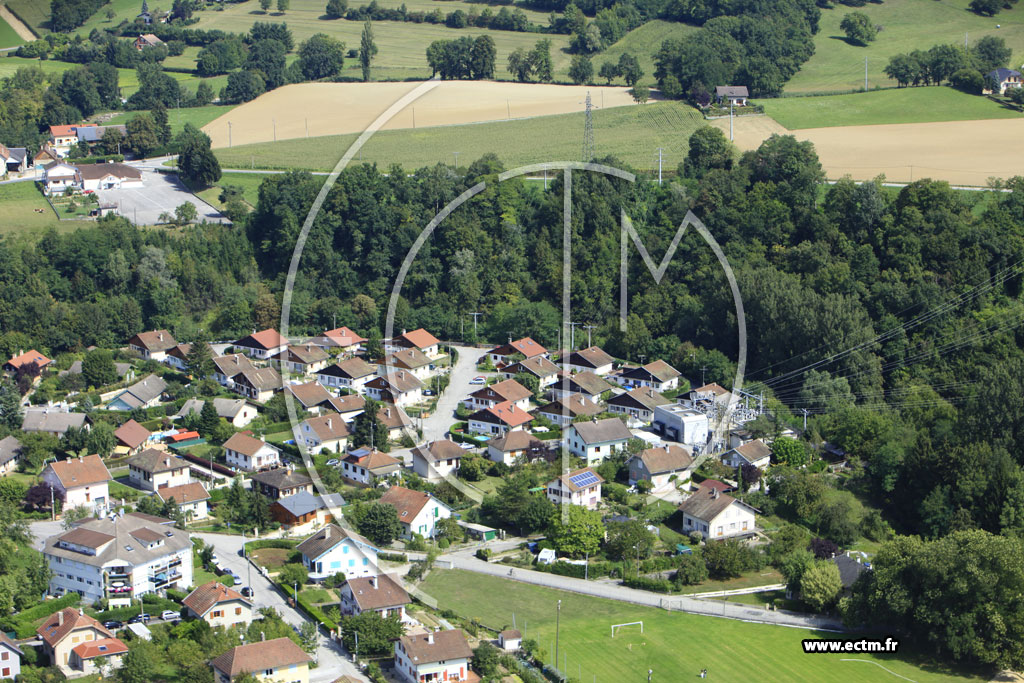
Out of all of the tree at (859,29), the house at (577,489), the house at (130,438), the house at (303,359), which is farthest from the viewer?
the tree at (859,29)

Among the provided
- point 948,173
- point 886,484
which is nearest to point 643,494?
point 886,484

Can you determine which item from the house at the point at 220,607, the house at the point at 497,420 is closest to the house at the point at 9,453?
the house at the point at 220,607

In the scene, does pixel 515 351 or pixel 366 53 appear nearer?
pixel 515 351

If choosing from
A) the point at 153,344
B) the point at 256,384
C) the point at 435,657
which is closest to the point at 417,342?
the point at 256,384

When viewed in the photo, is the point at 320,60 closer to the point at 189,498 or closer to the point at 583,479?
the point at 189,498

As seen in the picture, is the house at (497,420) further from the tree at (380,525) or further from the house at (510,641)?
the house at (510,641)

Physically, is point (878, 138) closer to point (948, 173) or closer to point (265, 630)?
point (948, 173)
